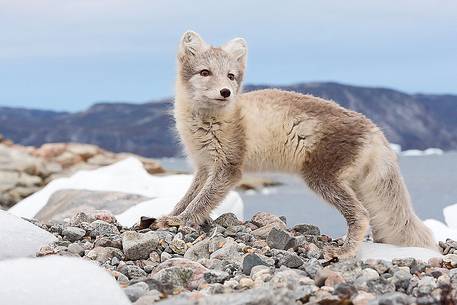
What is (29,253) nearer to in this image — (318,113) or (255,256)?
(255,256)

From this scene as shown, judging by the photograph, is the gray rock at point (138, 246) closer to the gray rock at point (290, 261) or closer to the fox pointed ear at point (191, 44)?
the gray rock at point (290, 261)

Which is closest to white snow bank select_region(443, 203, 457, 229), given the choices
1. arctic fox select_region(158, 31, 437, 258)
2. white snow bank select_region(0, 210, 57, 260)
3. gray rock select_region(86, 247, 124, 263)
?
arctic fox select_region(158, 31, 437, 258)

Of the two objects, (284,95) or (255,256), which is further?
(284,95)

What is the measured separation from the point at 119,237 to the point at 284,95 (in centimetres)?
207

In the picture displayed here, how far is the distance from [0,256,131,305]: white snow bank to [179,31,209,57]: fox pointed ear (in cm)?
326

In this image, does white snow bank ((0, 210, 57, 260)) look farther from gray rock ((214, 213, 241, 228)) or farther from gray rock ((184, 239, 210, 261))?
gray rock ((214, 213, 241, 228))

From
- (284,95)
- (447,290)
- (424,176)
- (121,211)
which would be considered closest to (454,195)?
(424,176)

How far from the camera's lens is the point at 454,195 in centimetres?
2034

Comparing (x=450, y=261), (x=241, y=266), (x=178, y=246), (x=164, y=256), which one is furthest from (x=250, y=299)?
(x=450, y=261)

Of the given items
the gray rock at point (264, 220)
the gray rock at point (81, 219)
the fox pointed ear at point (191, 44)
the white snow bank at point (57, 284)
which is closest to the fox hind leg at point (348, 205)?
the gray rock at point (264, 220)

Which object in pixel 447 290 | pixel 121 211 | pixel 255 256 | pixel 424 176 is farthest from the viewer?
pixel 424 176

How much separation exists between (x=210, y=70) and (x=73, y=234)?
1.90 metres

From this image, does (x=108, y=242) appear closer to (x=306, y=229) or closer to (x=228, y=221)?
(x=228, y=221)

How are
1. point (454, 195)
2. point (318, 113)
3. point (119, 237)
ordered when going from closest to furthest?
point (119, 237) → point (318, 113) → point (454, 195)
